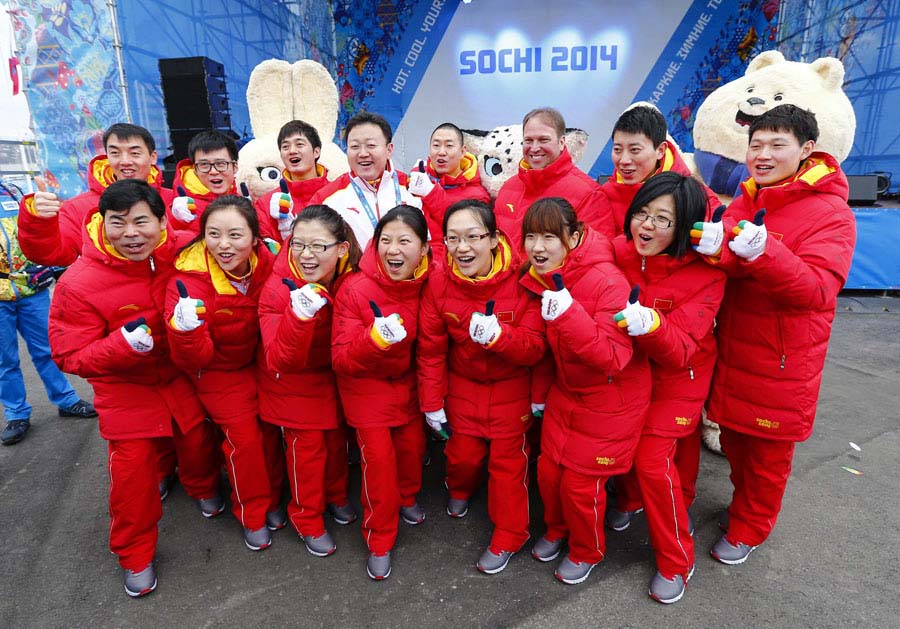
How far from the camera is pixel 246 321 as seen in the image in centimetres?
229

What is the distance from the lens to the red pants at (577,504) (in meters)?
2.08

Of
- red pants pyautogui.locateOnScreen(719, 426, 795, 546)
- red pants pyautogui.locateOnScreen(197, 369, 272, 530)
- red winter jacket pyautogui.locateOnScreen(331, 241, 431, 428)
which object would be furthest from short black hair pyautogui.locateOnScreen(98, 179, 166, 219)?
red pants pyautogui.locateOnScreen(719, 426, 795, 546)

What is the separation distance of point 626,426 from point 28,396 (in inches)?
174

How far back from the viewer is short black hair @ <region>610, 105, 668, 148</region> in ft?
7.95

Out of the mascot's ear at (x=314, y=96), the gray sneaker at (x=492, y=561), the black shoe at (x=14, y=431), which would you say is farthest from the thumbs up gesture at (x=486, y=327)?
the black shoe at (x=14, y=431)

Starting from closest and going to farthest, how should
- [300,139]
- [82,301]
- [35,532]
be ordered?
Answer: 1. [82,301]
2. [35,532]
3. [300,139]


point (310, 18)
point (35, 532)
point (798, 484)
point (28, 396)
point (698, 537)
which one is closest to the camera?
point (698, 537)

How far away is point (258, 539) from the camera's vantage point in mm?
2432

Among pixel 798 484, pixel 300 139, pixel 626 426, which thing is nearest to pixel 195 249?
pixel 300 139

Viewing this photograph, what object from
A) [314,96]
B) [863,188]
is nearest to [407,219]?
[314,96]

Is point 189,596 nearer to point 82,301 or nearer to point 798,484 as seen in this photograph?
point 82,301

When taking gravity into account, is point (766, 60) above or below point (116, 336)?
above

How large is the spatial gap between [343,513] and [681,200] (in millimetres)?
2006

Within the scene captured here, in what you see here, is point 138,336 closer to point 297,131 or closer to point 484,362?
point 484,362
